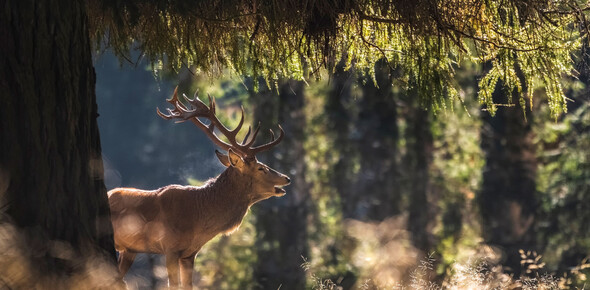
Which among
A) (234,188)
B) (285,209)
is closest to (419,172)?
(285,209)

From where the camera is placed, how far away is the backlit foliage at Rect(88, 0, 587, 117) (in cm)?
540

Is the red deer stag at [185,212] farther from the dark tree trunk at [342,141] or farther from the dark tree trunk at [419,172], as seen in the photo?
the dark tree trunk at [419,172]

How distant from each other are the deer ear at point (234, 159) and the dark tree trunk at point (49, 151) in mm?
2712

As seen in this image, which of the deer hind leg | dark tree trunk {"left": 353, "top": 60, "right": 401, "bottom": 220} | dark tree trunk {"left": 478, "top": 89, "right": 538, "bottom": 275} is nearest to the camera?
the deer hind leg

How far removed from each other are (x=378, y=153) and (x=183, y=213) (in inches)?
363

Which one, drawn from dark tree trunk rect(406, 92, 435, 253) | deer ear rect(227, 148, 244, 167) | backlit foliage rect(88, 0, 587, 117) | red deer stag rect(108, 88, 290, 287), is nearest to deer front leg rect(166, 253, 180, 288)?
red deer stag rect(108, 88, 290, 287)

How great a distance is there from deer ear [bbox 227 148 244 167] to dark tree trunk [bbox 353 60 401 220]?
6.65 metres

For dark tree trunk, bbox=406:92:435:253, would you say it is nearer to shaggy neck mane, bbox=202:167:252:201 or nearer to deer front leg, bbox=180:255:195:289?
shaggy neck mane, bbox=202:167:252:201

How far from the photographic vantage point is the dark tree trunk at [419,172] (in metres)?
14.7

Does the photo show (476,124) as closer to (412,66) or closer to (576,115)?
(576,115)

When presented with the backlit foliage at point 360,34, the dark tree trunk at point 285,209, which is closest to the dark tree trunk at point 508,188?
the dark tree trunk at point 285,209

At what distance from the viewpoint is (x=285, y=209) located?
14438 millimetres

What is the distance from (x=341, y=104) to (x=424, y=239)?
9.48ft

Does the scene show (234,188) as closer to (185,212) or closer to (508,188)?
(185,212)
